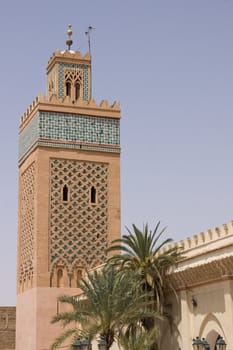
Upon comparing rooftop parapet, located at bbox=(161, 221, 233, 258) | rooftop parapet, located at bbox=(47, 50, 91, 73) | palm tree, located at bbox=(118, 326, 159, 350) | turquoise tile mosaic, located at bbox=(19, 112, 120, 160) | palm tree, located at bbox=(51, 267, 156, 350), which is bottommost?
palm tree, located at bbox=(118, 326, 159, 350)

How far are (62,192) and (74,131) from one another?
2.09 metres

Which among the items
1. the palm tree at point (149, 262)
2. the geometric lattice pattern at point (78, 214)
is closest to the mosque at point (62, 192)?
the geometric lattice pattern at point (78, 214)

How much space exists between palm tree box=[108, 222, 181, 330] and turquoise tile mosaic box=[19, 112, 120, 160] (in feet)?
23.6

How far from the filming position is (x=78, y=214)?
24281 millimetres

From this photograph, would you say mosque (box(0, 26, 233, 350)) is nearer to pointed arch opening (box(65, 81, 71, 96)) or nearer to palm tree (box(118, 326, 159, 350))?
pointed arch opening (box(65, 81, 71, 96))

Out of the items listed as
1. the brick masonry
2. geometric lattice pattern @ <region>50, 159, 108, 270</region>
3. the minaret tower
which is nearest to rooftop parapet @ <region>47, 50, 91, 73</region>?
the minaret tower

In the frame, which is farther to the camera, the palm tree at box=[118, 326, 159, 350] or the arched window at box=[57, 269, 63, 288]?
the arched window at box=[57, 269, 63, 288]

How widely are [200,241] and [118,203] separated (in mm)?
8580

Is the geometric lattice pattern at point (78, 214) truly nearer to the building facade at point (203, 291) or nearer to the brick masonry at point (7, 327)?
the building facade at point (203, 291)

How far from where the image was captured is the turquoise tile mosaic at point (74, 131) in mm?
24375

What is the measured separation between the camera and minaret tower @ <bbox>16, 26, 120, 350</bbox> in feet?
77.1

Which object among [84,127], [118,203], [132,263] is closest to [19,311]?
[118,203]

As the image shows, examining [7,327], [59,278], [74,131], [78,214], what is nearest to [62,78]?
[74,131]

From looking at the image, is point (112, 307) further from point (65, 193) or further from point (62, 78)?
point (62, 78)
